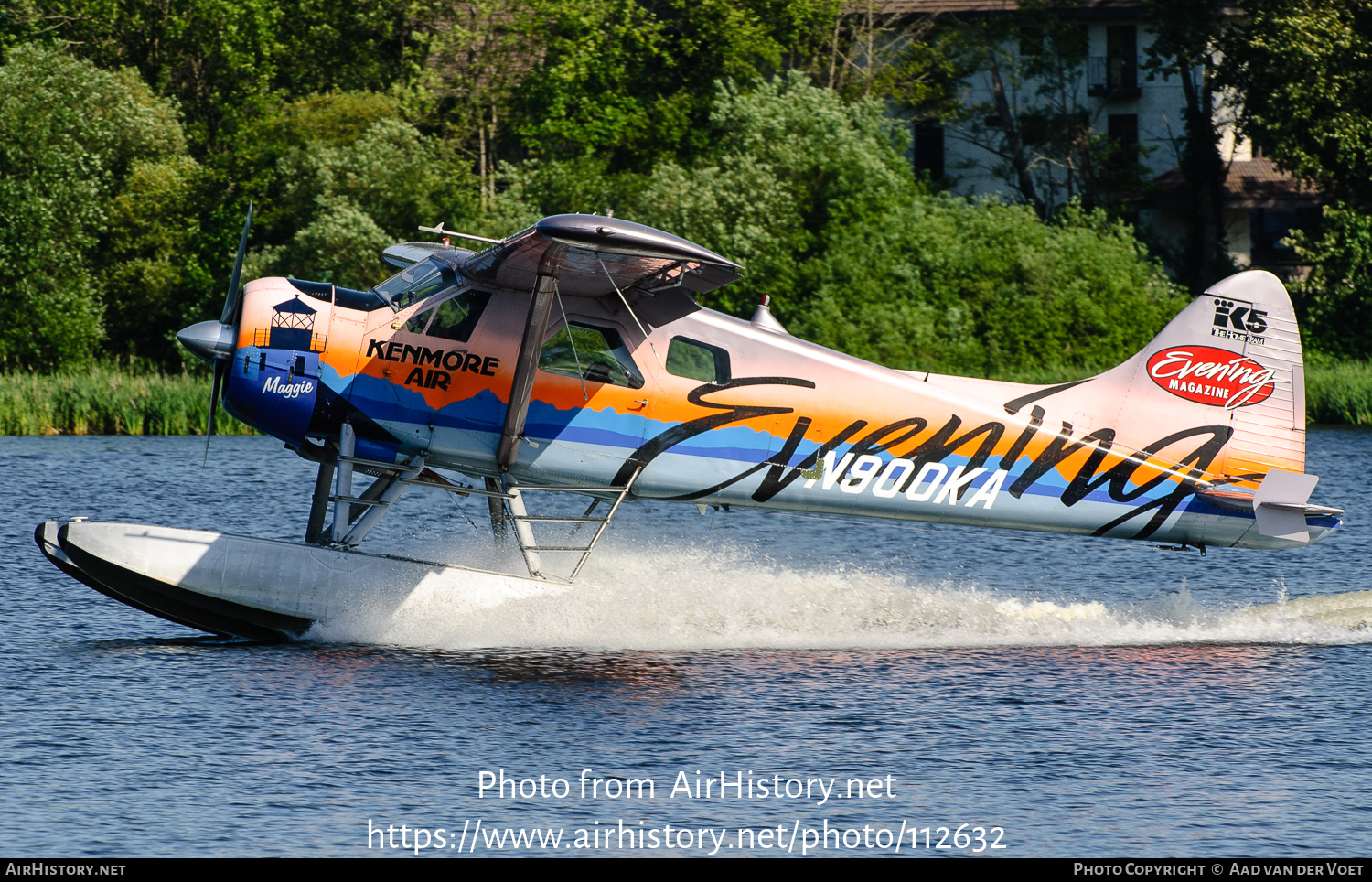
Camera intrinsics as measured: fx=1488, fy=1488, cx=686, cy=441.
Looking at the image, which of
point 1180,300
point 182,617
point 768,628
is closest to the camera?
point 182,617

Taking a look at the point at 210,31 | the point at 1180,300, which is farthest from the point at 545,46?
the point at 1180,300

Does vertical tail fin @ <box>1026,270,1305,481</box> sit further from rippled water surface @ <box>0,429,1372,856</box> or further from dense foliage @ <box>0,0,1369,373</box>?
dense foliage @ <box>0,0,1369,373</box>

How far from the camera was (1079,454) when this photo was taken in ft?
38.1

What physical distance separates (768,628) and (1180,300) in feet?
87.9

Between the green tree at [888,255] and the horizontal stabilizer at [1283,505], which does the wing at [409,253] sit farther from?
the green tree at [888,255]

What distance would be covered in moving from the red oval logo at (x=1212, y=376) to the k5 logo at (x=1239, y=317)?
0.70ft

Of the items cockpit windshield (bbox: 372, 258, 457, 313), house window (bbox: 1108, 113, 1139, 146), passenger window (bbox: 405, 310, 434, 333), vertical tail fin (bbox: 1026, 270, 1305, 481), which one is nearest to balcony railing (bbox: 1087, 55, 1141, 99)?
house window (bbox: 1108, 113, 1139, 146)

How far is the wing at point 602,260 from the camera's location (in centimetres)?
959

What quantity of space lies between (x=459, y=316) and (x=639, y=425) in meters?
1.57

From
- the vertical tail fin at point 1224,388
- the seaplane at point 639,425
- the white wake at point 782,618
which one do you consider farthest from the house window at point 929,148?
the seaplane at point 639,425

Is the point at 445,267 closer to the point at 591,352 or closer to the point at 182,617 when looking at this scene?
the point at 591,352

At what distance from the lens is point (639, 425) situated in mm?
11211

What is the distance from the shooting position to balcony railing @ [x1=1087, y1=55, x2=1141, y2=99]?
4659 centimetres

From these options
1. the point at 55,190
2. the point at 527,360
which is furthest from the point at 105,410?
the point at 527,360
